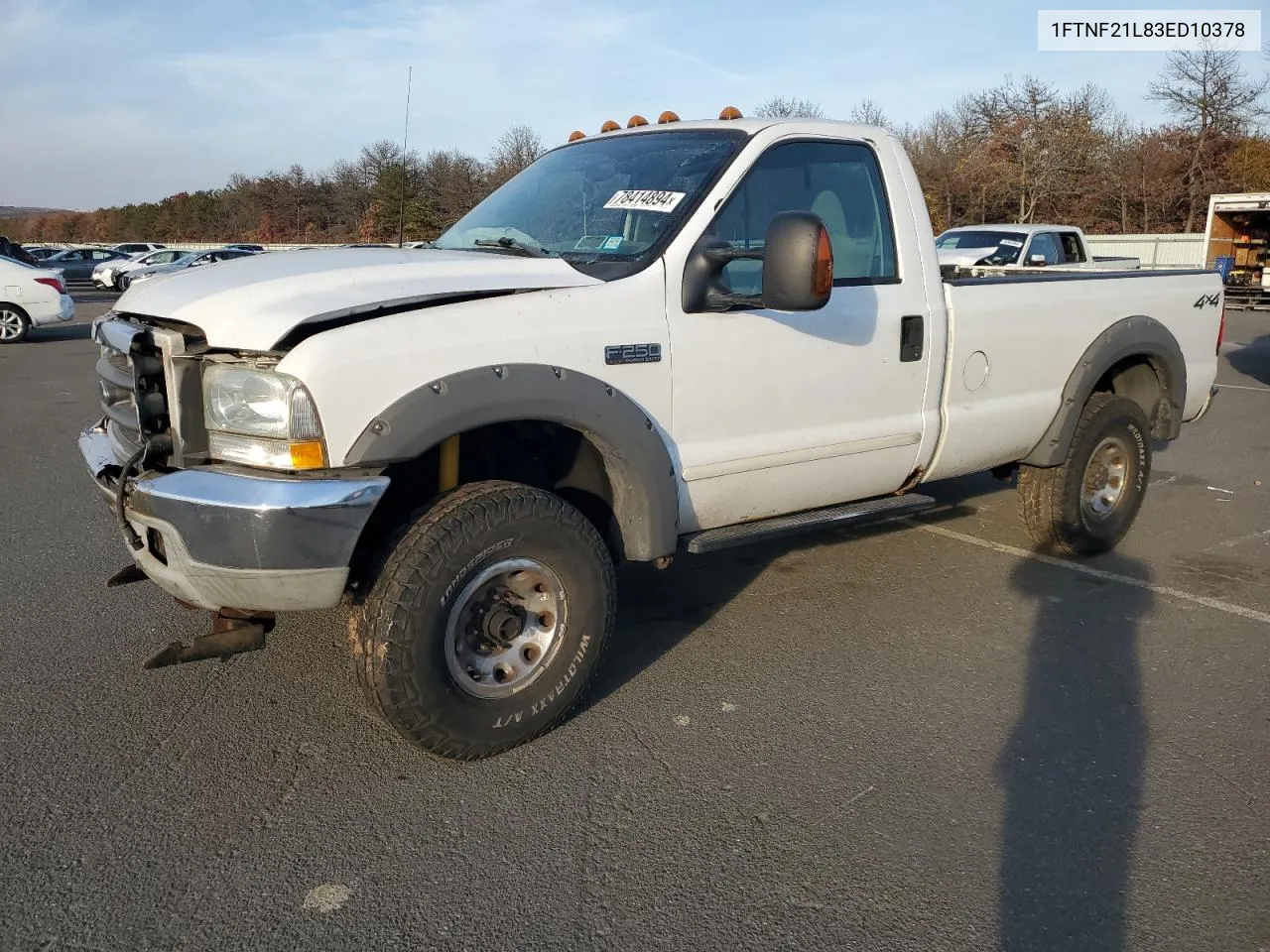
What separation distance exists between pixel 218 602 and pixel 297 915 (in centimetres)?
94

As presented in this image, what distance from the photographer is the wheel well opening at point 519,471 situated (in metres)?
3.48

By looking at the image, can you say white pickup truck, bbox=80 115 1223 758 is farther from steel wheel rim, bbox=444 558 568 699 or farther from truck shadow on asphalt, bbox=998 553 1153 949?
truck shadow on asphalt, bbox=998 553 1153 949

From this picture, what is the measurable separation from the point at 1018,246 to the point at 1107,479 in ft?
33.3

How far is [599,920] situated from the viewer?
103 inches

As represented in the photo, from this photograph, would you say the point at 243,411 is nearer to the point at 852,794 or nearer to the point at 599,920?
the point at 599,920

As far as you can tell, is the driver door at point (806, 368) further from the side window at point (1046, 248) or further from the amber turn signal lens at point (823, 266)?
the side window at point (1046, 248)

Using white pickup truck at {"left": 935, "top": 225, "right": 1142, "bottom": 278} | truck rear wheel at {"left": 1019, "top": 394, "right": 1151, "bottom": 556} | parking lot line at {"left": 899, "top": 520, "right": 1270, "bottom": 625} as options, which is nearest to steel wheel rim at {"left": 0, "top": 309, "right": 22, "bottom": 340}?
white pickup truck at {"left": 935, "top": 225, "right": 1142, "bottom": 278}

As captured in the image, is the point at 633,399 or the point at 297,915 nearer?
the point at 297,915

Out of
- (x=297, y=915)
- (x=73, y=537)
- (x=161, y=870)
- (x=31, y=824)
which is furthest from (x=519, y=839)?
(x=73, y=537)

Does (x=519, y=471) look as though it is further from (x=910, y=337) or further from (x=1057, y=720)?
(x=1057, y=720)

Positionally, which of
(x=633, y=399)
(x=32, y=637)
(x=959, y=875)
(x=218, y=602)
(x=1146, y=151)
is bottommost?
(x=959, y=875)

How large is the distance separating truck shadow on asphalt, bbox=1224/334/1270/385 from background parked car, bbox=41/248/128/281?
1462 inches

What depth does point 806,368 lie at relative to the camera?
13.1 ft

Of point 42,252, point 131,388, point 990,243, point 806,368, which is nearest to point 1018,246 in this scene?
point 990,243
